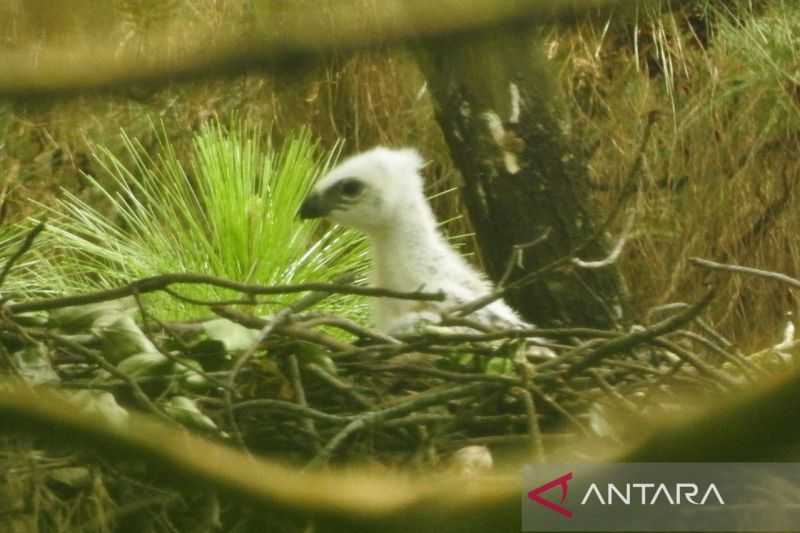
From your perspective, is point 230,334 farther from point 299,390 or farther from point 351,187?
point 351,187

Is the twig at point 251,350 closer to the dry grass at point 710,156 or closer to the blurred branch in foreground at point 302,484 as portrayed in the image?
the blurred branch in foreground at point 302,484

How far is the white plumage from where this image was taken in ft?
5.94

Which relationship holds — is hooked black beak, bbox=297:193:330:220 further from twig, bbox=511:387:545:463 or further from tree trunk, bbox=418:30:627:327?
twig, bbox=511:387:545:463

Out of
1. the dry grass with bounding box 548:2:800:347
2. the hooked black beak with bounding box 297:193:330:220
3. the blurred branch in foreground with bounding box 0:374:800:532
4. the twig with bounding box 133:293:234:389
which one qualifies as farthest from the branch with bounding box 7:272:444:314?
the dry grass with bounding box 548:2:800:347

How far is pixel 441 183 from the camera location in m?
2.80

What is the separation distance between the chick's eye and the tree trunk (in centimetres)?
20

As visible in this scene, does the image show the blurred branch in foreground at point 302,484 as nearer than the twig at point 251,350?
Yes

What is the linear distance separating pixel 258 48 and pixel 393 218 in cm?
135

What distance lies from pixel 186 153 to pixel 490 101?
3.04 feet

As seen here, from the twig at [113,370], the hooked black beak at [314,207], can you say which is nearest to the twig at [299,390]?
the twig at [113,370]

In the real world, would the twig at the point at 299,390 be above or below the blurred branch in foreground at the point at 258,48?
above

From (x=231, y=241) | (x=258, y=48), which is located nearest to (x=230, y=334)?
→ (x=231, y=241)

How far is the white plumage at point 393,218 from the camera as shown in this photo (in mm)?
1810

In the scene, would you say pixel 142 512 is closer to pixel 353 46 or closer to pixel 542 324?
pixel 353 46
